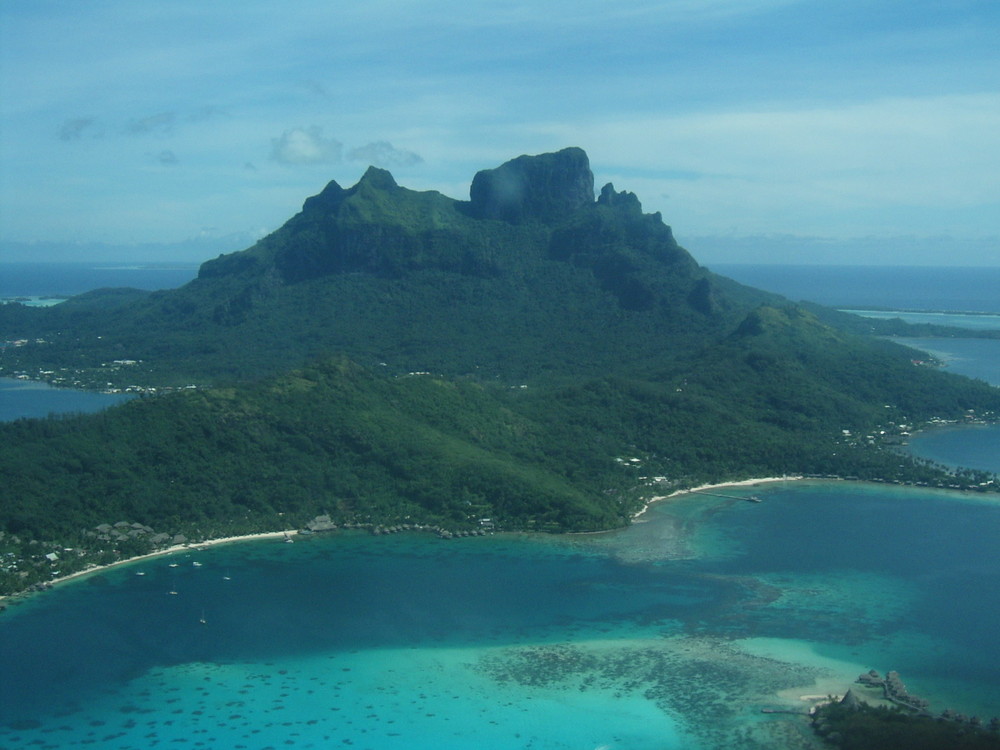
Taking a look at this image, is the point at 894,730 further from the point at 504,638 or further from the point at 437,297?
the point at 437,297

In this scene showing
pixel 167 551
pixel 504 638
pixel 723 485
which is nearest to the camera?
pixel 504 638

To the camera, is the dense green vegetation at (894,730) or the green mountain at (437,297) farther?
the green mountain at (437,297)

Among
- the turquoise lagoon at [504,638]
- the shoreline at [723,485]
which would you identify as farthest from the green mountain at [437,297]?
the turquoise lagoon at [504,638]

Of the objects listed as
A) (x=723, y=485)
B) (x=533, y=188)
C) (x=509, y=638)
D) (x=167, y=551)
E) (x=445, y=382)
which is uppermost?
(x=533, y=188)

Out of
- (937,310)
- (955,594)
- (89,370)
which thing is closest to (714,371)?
(955,594)

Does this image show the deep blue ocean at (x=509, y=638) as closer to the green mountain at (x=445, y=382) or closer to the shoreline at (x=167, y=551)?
the shoreline at (x=167, y=551)

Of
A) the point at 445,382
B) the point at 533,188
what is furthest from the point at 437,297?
the point at 445,382
